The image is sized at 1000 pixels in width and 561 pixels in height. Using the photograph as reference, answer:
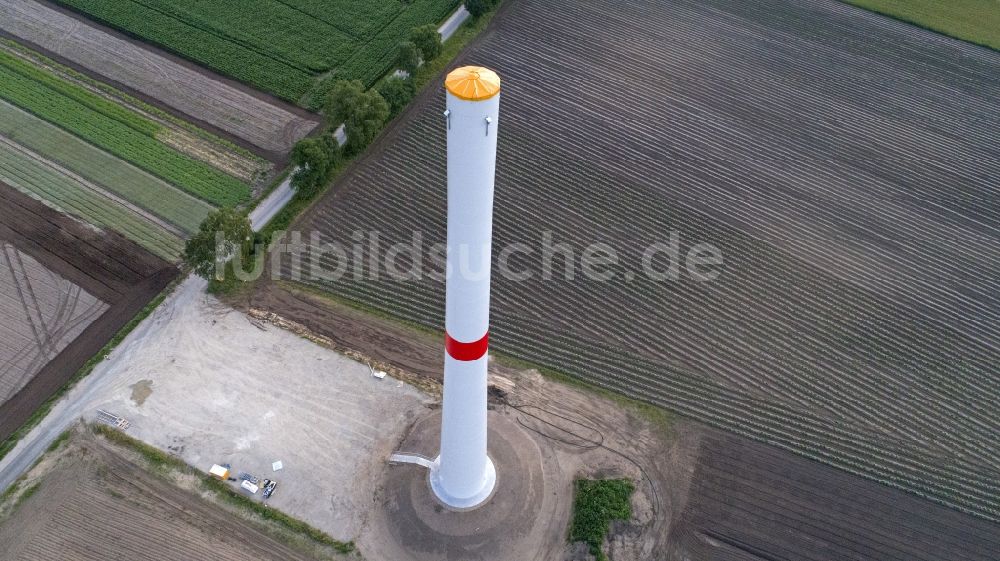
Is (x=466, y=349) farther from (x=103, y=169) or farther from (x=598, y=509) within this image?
(x=103, y=169)

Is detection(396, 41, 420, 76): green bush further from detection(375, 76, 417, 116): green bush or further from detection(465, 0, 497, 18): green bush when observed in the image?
detection(465, 0, 497, 18): green bush

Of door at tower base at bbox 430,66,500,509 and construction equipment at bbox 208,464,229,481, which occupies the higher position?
door at tower base at bbox 430,66,500,509

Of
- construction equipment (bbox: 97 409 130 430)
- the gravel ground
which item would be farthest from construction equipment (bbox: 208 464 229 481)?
construction equipment (bbox: 97 409 130 430)

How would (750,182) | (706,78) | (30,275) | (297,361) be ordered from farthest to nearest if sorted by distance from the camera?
(706,78) < (750,182) < (30,275) < (297,361)

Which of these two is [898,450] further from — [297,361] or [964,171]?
[297,361]

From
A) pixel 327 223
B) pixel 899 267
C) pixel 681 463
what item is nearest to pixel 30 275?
pixel 327 223

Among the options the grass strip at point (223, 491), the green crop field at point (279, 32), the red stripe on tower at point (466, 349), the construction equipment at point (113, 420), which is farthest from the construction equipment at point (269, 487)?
the green crop field at point (279, 32)

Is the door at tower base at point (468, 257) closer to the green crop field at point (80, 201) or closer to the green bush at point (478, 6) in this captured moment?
the green crop field at point (80, 201)
